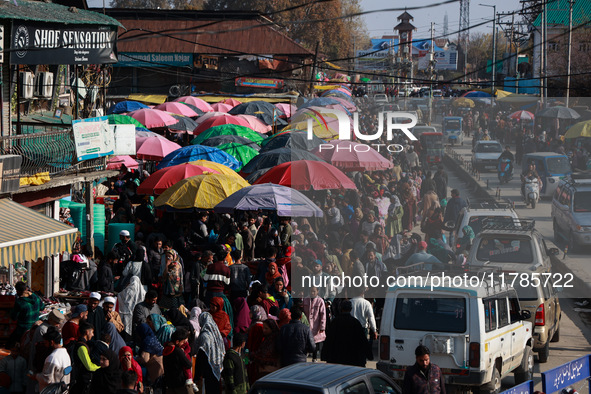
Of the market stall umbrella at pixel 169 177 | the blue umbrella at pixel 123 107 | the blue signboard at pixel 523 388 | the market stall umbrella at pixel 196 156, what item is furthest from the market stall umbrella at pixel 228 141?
the blue signboard at pixel 523 388

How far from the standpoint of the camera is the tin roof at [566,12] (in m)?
66.3

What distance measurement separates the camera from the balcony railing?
1622 cm

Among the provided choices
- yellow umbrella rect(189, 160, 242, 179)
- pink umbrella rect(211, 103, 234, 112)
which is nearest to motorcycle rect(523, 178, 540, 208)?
yellow umbrella rect(189, 160, 242, 179)

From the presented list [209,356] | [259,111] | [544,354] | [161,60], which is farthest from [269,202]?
[161,60]

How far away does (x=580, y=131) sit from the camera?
2073 centimetres

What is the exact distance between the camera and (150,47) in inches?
2532

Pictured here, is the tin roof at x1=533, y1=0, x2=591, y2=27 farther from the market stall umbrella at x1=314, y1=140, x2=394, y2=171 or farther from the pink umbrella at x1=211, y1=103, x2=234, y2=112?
the market stall umbrella at x1=314, y1=140, x2=394, y2=171

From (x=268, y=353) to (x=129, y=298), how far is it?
3312 mm

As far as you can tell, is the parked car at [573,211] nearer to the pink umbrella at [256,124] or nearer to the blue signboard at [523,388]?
the blue signboard at [523,388]

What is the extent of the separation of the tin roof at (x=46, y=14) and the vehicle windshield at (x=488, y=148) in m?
8.80

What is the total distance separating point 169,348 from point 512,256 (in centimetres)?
687

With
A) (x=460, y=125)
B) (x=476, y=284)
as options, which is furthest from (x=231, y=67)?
(x=476, y=284)

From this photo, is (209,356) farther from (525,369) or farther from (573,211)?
(573,211)

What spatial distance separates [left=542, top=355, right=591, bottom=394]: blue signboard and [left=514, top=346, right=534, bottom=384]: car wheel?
2359mm
